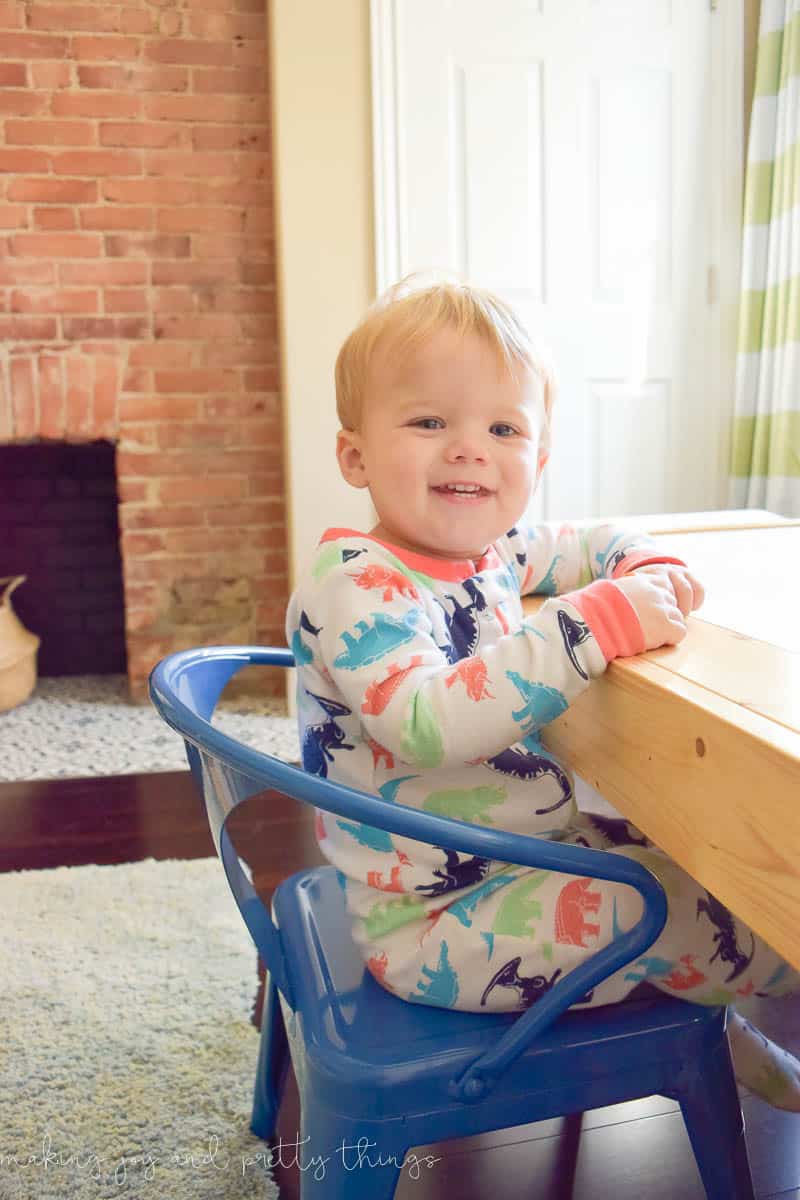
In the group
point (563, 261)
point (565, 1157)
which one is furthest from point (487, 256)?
point (565, 1157)

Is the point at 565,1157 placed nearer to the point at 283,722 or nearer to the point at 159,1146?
the point at 159,1146

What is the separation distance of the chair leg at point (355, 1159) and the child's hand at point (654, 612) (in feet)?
1.35

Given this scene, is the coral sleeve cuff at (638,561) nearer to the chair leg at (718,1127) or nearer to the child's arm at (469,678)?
the child's arm at (469,678)

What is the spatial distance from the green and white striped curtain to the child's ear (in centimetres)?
250

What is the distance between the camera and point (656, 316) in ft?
11.2

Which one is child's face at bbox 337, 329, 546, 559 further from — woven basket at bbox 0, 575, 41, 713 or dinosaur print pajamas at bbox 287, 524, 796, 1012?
woven basket at bbox 0, 575, 41, 713

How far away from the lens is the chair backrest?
2.22ft

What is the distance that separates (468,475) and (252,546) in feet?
8.95

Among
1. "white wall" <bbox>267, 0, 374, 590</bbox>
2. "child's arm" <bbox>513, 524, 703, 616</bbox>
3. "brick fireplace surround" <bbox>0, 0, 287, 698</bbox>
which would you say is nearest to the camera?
"child's arm" <bbox>513, 524, 703, 616</bbox>

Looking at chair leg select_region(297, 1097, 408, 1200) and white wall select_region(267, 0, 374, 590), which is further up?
white wall select_region(267, 0, 374, 590)

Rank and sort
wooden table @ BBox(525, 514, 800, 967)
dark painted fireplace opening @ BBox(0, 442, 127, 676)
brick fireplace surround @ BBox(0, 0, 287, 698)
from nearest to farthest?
1. wooden table @ BBox(525, 514, 800, 967)
2. brick fireplace surround @ BBox(0, 0, 287, 698)
3. dark painted fireplace opening @ BBox(0, 442, 127, 676)

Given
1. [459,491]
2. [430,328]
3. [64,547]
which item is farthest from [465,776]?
[64,547]

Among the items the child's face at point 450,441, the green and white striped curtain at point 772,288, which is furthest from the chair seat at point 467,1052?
the green and white striped curtain at point 772,288

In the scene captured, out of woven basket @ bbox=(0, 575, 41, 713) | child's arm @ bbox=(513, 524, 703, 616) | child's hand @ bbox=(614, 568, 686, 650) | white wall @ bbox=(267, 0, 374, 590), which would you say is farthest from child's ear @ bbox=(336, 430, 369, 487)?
woven basket @ bbox=(0, 575, 41, 713)
